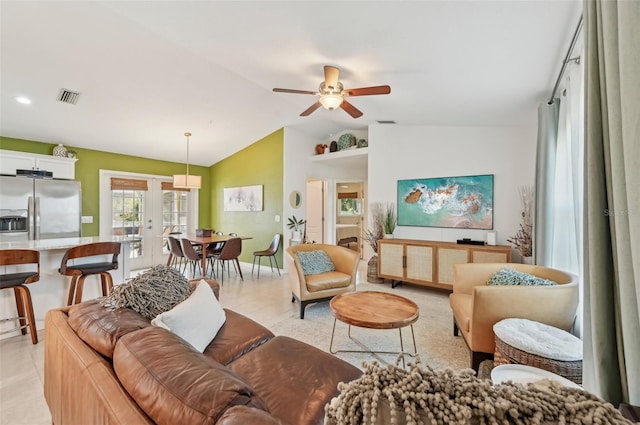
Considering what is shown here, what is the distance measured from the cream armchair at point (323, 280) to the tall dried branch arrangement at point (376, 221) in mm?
1310

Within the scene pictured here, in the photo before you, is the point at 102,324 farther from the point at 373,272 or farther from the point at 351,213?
the point at 351,213

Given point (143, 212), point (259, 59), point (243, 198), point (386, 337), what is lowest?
point (386, 337)

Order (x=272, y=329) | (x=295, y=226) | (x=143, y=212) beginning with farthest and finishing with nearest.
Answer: (x=143, y=212), (x=295, y=226), (x=272, y=329)

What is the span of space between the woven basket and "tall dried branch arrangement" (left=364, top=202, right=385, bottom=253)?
9.54 ft

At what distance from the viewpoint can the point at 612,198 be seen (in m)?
0.77

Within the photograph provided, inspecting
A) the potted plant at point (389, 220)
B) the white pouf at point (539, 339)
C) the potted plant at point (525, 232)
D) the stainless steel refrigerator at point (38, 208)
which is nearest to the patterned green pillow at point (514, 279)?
the white pouf at point (539, 339)

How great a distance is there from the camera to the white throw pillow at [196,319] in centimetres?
138

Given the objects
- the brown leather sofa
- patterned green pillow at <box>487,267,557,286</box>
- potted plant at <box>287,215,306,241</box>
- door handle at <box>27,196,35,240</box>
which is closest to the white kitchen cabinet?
door handle at <box>27,196,35,240</box>

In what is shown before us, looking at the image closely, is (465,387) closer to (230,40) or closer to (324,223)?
(230,40)

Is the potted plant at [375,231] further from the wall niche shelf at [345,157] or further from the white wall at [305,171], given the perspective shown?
the white wall at [305,171]

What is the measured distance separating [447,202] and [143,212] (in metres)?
6.00

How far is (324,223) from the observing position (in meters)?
6.54

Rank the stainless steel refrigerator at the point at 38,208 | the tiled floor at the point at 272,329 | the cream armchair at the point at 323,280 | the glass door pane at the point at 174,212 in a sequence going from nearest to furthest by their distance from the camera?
the tiled floor at the point at 272,329, the cream armchair at the point at 323,280, the stainless steel refrigerator at the point at 38,208, the glass door pane at the point at 174,212

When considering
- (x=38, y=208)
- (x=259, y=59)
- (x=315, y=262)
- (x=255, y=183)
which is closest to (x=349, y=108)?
(x=259, y=59)
